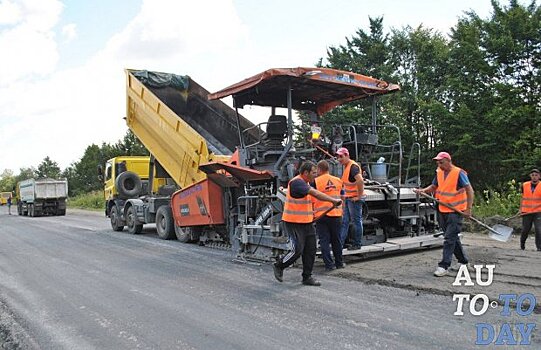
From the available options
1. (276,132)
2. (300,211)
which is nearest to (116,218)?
(276,132)

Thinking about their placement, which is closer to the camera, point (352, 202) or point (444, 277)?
point (444, 277)

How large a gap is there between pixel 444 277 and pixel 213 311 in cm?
283

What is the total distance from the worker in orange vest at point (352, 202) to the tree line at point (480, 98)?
8372 mm

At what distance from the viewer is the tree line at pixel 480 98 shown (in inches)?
647

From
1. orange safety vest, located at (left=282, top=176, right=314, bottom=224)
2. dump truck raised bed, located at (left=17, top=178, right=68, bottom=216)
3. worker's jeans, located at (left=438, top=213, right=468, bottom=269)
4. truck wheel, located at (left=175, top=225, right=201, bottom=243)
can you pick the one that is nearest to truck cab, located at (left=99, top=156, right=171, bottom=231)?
truck wheel, located at (left=175, top=225, right=201, bottom=243)

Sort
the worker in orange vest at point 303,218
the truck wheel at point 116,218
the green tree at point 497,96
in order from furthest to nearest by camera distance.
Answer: the green tree at point 497,96, the truck wheel at point 116,218, the worker in orange vest at point 303,218

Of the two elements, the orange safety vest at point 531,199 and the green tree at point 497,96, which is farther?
the green tree at point 497,96

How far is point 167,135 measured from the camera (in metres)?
10.2

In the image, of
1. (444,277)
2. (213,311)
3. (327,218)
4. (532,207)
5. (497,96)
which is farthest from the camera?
(497,96)

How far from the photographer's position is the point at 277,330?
4.19 meters

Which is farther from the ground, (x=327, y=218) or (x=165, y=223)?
(x=327, y=218)

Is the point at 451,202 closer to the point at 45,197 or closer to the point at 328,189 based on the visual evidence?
the point at 328,189

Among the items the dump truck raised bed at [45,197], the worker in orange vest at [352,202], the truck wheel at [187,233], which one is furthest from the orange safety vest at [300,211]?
the dump truck raised bed at [45,197]

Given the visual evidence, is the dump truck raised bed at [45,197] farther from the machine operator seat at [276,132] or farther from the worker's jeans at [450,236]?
the worker's jeans at [450,236]
